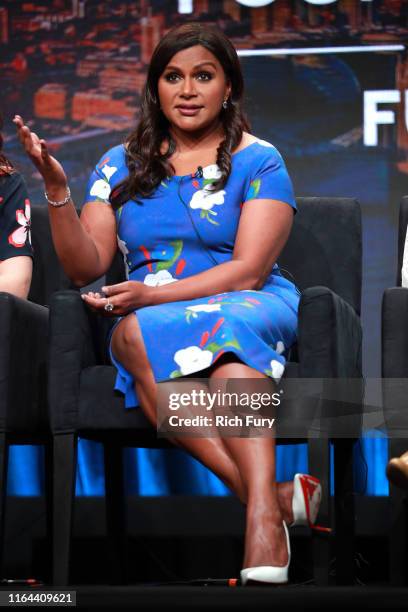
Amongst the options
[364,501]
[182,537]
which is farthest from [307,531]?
[182,537]

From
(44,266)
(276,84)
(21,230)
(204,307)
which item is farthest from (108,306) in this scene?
(276,84)

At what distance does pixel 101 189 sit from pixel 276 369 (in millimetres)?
730

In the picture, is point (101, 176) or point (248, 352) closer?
point (248, 352)

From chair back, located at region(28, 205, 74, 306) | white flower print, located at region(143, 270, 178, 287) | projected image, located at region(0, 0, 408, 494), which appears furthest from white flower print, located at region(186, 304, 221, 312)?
projected image, located at region(0, 0, 408, 494)

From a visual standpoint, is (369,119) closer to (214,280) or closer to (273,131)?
(273,131)

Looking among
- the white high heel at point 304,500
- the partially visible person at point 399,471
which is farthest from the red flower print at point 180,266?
the partially visible person at point 399,471

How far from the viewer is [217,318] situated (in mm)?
2119

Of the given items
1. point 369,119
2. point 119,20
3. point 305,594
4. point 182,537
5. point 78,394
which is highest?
point 119,20

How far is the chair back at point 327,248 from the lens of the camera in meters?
2.84

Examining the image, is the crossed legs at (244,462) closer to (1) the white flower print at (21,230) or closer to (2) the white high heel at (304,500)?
(2) the white high heel at (304,500)

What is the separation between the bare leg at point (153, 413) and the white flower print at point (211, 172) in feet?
1.60

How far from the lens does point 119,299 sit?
216 cm

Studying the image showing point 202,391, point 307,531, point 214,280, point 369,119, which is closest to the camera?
point 202,391

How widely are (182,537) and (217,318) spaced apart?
1200 mm
